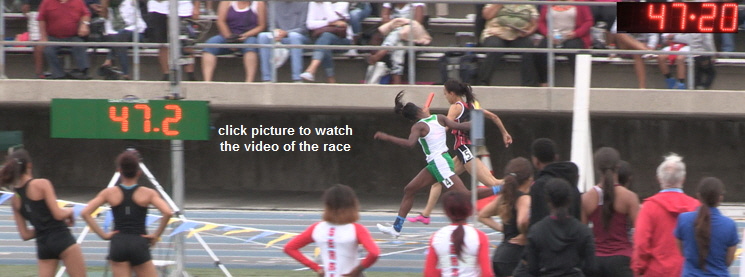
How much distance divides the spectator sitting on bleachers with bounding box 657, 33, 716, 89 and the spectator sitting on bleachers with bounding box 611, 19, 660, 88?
0.56ft

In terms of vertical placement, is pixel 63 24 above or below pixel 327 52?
above

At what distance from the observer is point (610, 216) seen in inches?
284

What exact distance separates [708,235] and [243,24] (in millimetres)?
9662

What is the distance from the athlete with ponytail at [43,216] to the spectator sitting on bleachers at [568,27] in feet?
28.3

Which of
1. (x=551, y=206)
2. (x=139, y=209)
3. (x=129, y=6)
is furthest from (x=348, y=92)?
(x=551, y=206)

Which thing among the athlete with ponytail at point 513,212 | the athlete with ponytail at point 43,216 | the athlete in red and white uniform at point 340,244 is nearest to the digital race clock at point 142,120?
the athlete with ponytail at point 43,216

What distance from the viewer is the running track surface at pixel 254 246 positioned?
10.9 metres

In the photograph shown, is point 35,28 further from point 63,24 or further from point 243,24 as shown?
point 243,24

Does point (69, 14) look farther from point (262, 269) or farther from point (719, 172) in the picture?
point (719, 172)

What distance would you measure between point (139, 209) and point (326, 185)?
32.3 ft

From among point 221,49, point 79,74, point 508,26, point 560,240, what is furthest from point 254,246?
point 560,240

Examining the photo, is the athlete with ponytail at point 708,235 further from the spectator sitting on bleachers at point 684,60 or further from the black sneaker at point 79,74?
the black sneaker at point 79,74

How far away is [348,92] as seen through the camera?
15.3 meters

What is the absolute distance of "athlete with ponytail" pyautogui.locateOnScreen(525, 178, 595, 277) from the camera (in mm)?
6254
